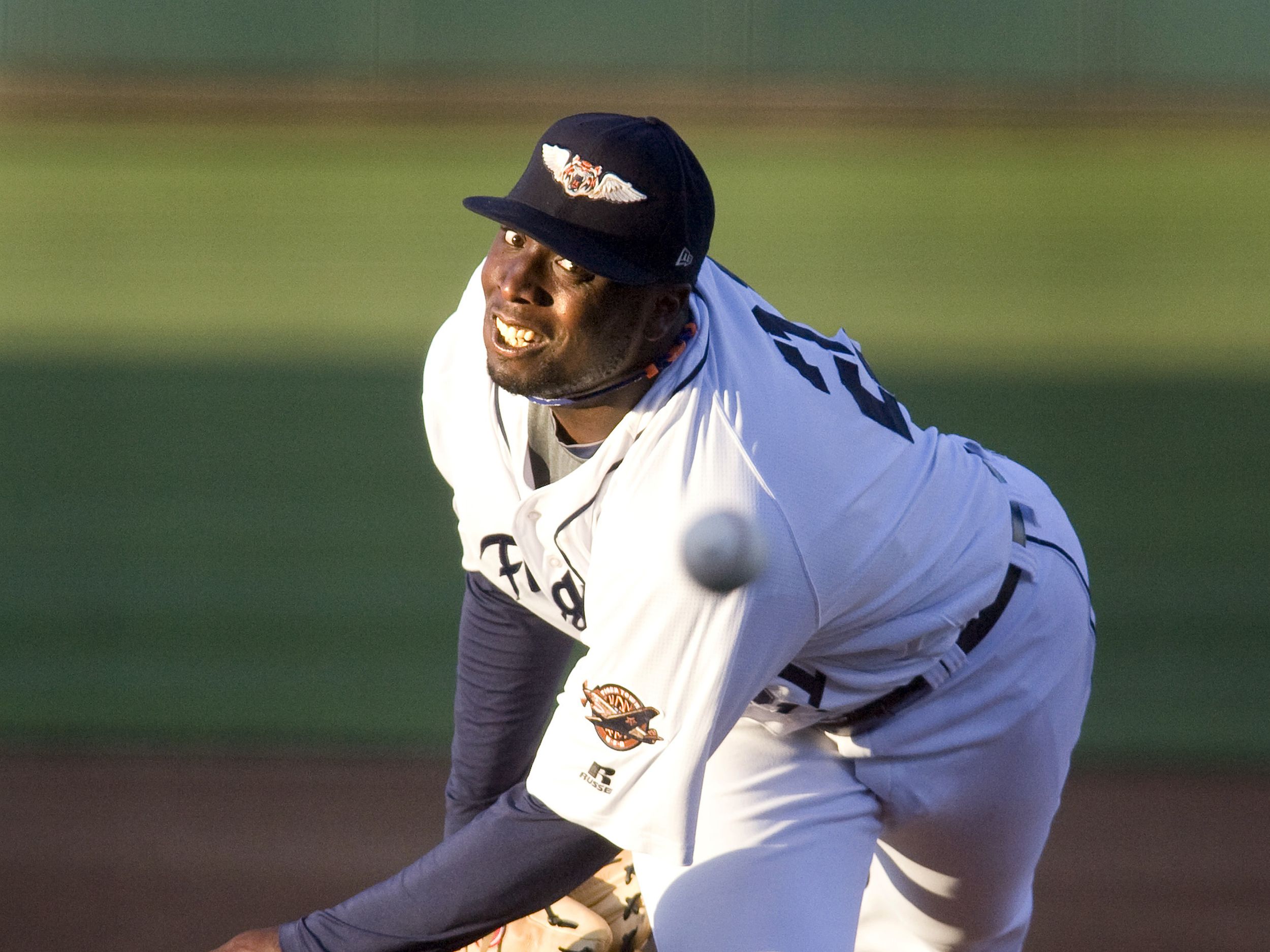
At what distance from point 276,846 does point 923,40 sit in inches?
355

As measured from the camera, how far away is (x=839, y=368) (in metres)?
2.12

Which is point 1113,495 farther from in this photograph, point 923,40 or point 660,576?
point 923,40

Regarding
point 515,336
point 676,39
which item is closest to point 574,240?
point 515,336

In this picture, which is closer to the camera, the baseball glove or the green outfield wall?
the baseball glove

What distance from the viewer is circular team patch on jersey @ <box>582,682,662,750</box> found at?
1788 millimetres

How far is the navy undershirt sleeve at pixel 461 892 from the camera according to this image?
6.06 ft

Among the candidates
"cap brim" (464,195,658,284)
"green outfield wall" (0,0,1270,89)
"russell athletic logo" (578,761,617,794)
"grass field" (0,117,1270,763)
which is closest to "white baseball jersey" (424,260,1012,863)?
"russell athletic logo" (578,761,617,794)

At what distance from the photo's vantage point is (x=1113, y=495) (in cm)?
542

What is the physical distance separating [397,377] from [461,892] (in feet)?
15.8

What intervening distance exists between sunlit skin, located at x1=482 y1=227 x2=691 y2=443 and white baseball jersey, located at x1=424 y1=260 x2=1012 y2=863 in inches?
2.3

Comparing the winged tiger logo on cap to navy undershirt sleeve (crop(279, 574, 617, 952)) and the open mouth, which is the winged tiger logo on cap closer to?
the open mouth

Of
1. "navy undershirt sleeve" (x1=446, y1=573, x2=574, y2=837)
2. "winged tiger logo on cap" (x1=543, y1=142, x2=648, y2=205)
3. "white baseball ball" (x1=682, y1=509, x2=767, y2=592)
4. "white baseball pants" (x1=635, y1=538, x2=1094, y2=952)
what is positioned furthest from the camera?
"navy undershirt sleeve" (x1=446, y1=573, x2=574, y2=837)

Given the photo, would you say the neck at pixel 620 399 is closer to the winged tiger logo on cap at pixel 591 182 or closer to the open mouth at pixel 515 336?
the open mouth at pixel 515 336

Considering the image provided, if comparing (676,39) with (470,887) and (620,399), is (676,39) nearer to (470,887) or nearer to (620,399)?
(620,399)
